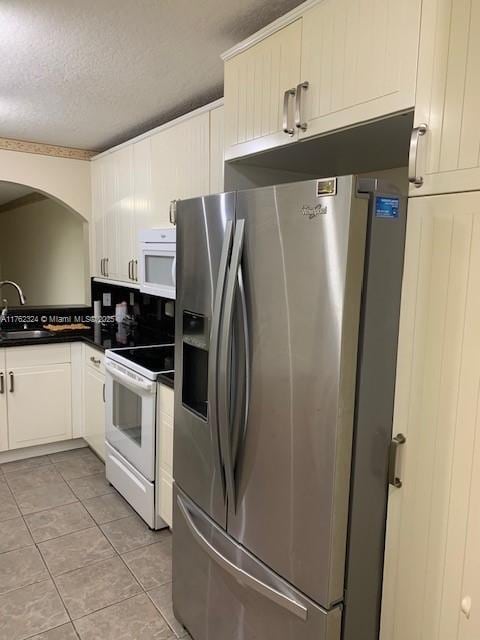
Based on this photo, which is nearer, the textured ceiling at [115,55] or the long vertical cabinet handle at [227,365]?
the long vertical cabinet handle at [227,365]

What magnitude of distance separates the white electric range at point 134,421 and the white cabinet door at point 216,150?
3.32 feet

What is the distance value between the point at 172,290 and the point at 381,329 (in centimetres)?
173

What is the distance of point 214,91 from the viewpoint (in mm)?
2662

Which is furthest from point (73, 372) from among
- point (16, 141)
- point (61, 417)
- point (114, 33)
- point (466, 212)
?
point (466, 212)

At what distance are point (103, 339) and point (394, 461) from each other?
Result: 2.67 meters

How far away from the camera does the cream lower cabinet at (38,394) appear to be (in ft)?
11.7

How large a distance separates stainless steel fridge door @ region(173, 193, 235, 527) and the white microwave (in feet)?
3.01

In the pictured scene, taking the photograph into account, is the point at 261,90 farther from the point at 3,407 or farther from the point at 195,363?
the point at 3,407

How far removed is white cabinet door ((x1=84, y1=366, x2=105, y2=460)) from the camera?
3441 millimetres

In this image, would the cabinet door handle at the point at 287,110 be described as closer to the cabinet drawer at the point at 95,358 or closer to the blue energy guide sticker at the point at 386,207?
the blue energy guide sticker at the point at 386,207

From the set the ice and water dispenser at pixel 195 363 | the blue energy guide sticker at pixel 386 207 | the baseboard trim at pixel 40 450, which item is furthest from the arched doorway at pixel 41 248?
the blue energy guide sticker at pixel 386 207

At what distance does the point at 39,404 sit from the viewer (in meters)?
3.68

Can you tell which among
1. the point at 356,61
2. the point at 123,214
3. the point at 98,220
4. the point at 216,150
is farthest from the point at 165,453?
the point at 98,220

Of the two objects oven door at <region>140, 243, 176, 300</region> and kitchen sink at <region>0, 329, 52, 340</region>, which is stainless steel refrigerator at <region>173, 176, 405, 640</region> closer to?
oven door at <region>140, 243, 176, 300</region>
